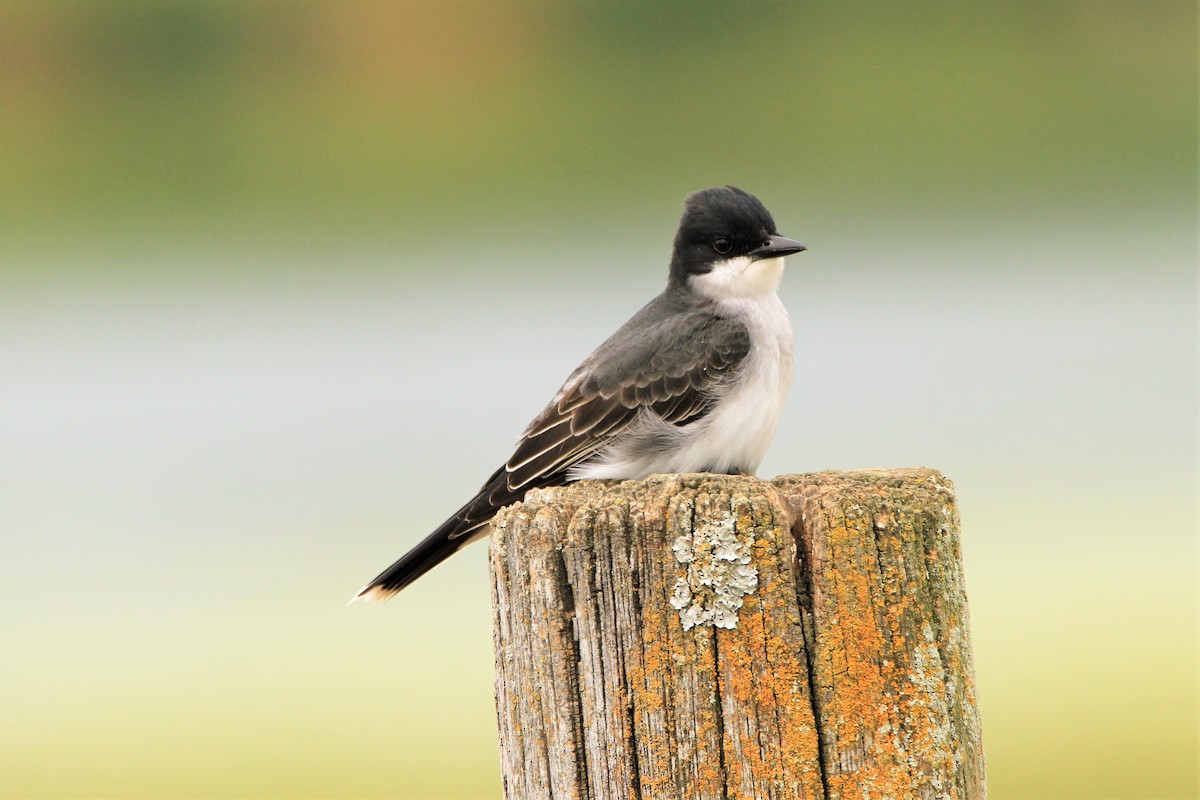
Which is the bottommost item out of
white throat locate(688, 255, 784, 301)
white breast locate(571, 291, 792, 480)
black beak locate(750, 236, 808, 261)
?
white breast locate(571, 291, 792, 480)

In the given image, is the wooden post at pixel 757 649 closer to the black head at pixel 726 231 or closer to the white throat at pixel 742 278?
the white throat at pixel 742 278

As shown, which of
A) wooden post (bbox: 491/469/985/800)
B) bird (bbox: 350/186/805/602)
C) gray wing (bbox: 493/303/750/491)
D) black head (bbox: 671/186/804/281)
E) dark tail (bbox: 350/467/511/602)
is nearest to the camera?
wooden post (bbox: 491/469/985/800)

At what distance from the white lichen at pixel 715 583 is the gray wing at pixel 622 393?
2476 millimetres

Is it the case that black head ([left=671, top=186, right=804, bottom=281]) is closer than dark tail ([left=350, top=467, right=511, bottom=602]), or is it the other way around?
dark tail ([left=350, top=467, right=511, bottom=602])

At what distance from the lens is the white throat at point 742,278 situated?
6328mm

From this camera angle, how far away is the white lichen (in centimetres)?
295

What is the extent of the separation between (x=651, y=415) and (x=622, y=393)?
15cm

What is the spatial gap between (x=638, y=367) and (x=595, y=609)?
2762 millimetres

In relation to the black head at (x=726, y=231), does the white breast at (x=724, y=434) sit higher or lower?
lower

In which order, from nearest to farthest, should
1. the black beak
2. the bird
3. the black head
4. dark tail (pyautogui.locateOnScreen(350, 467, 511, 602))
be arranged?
dark tail (pyautogui.locateOnScreen(350, 467, 511, 602))
the bird
the black beak
the black head

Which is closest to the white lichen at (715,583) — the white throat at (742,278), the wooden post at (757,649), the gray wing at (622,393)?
the wooden post at (757,649)

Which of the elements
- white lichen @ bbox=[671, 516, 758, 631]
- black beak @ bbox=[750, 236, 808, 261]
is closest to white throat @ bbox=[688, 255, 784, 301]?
black beak @ bbox=[750, 236, 808, 261]

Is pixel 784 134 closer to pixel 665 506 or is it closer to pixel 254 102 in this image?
pixel 254 102

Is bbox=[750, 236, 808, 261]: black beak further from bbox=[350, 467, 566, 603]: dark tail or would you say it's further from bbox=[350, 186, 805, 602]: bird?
bbox=[350, 467, 566, 603]: dark tail
